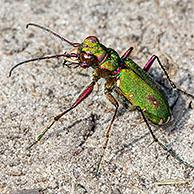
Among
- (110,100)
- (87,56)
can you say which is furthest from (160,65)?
(87,56)

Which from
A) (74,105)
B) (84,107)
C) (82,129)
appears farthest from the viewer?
(84,107)

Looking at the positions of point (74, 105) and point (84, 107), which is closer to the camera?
point (74, 105)

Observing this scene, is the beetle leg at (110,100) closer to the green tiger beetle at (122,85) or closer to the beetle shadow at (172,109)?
the green tiger beetle at (122,85)

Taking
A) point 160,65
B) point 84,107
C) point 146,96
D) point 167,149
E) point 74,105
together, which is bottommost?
point 167,149

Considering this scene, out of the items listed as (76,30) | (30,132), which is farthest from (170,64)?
(30,132)

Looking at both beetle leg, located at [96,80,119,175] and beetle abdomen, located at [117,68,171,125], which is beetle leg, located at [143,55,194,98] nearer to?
beetle abdomen, located at [117,68,171,125]

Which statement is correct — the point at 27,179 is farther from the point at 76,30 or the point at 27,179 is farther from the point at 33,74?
the point at 76,30

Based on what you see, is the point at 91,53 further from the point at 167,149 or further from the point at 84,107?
the point at 167,149
